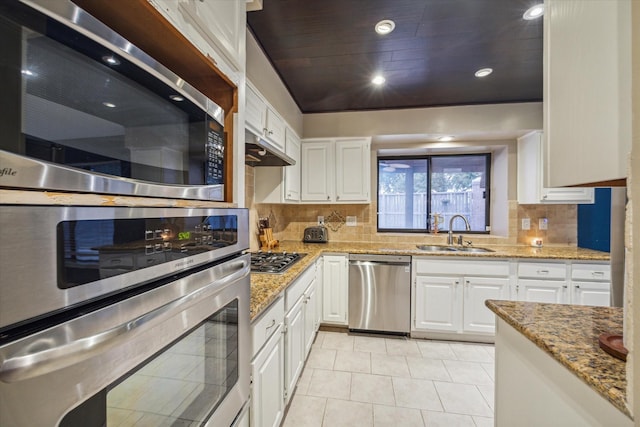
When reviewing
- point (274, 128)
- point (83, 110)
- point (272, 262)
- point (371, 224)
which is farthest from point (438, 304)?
point (83, 110)

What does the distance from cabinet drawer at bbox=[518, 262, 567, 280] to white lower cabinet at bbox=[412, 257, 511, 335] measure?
0.15 metres

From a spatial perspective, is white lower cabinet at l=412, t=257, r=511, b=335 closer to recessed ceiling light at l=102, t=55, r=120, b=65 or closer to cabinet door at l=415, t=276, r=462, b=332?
cabinet door at l=415, t=276, r=462, b=332

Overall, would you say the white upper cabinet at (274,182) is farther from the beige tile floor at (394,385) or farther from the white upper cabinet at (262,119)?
the beige tile floor at (394,385)

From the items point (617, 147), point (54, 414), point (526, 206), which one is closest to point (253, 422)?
point (54, 414)

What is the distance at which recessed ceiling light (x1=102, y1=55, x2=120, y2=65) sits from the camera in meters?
0.48

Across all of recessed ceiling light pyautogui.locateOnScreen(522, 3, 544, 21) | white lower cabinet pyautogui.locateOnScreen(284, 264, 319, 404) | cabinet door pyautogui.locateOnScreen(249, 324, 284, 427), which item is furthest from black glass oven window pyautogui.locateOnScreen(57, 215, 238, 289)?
recessed ceiling light pyautogui.locateOnScreen(522, 3, 544, 21)

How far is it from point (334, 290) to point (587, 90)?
2.53 metres

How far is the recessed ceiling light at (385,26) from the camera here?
1733mm

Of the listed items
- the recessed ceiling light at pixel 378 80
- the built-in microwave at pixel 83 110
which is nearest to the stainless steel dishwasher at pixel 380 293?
the recessed ceiling light at pixel 378 80

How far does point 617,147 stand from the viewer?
1.90 feet

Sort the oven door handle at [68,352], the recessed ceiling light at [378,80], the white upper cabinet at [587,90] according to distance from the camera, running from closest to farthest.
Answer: the oven door handle at [68,352] → the white upper cabinet at [587,90] → the recessed ceiling light at [378,80]

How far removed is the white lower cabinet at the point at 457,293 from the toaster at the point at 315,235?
3.64ft

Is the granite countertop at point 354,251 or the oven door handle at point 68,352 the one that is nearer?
the oven door handle at point 68,352

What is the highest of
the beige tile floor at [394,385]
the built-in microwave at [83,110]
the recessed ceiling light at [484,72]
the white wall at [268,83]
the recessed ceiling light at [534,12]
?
the recessed ceiling light at [484,72]
